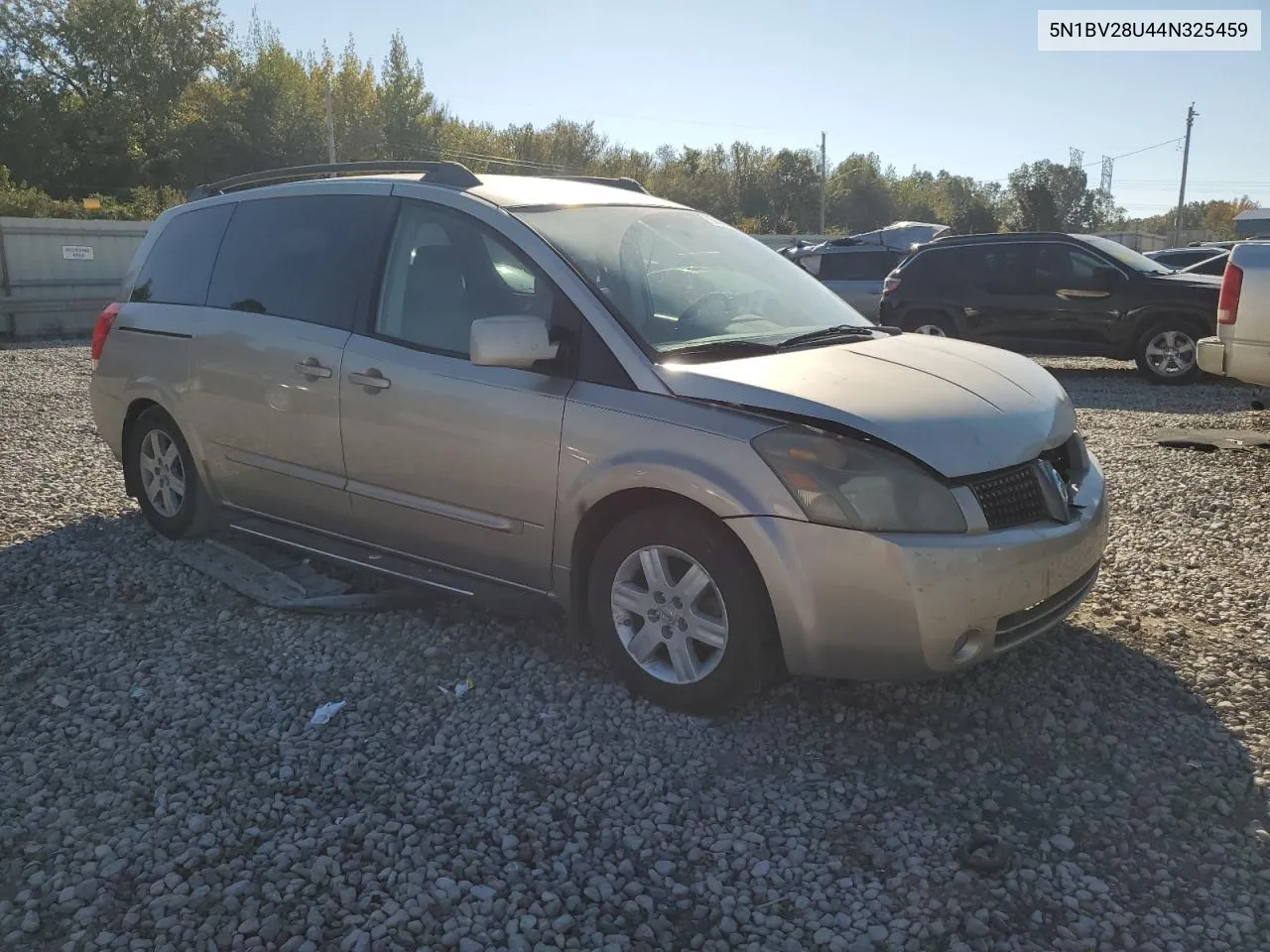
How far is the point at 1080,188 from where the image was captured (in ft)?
312

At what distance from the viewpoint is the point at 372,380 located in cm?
424

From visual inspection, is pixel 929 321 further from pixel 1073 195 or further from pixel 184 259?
pixel 1073 195

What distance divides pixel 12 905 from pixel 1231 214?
114888 millimetres

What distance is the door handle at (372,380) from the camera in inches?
165

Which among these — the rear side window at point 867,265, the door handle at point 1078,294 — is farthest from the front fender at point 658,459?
the rear side window at point 867,265

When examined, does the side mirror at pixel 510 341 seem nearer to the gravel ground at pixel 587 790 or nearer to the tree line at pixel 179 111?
the gravel ground at pixel 587 790

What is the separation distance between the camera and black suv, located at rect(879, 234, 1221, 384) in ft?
39.3

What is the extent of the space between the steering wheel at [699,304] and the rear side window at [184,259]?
262 centimetres

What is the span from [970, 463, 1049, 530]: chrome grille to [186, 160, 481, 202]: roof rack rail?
2.36 m

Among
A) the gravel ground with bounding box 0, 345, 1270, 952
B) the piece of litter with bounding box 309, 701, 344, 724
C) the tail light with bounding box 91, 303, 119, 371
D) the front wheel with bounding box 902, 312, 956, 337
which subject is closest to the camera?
the gravel ground with bounding box 0, 345, 1270, 952

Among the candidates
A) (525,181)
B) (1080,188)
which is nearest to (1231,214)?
(1080,188)

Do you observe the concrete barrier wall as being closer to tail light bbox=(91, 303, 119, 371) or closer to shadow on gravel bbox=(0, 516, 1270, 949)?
tail light bbox=(91, 303, 119, 371)

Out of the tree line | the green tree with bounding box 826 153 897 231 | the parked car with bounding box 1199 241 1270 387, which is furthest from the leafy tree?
the parked car with bounding box 1199 241 1270 387

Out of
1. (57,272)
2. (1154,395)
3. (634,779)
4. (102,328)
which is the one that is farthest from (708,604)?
(57,272)
